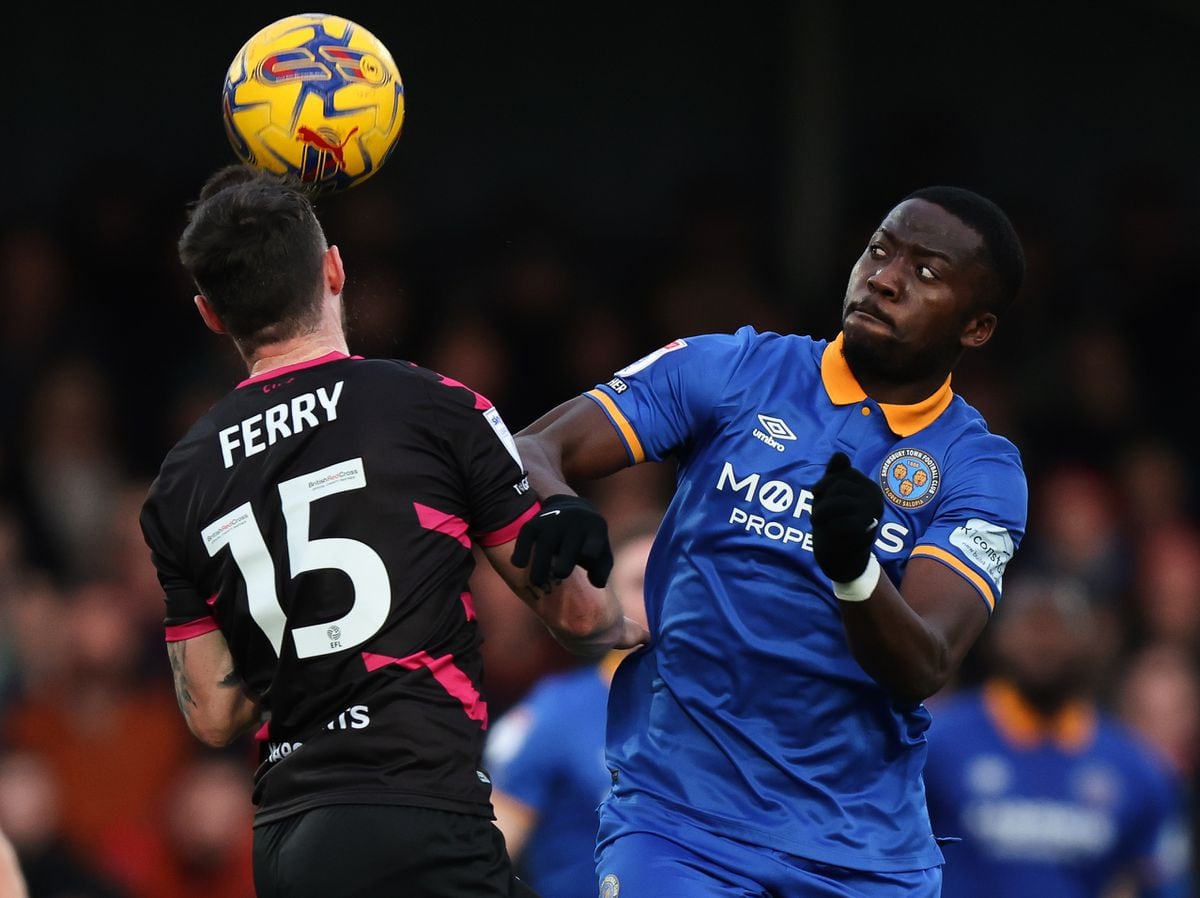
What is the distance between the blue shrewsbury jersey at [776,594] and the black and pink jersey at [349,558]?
1.76ft

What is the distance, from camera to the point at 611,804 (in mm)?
4426

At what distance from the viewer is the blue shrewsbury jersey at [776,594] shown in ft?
14.0

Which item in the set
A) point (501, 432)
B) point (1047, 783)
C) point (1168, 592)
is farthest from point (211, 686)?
point (1168, 592)

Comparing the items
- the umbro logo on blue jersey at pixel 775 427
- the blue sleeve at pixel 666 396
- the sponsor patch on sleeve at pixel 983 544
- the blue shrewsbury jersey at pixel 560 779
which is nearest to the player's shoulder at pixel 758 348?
the blue sleeve at pixel 666 396

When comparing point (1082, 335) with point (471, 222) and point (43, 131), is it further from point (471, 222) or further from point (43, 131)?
point (43, 131)

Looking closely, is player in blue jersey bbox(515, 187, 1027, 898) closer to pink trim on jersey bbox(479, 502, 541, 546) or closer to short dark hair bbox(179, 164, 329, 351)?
pink trim on jersey bbox(479, 502, 541, 546)

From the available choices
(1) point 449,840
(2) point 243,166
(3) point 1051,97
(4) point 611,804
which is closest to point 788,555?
(4) point 611,804

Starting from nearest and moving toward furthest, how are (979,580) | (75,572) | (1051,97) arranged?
(979,580)
(75,572)
(1051,97)

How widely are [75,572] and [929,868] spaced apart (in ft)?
20.1

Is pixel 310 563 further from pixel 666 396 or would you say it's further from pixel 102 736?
pixel 102 736

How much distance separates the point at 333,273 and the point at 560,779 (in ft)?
8.91

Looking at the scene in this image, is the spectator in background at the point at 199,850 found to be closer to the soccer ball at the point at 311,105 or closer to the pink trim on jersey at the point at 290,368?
the soccer ball at the point at 311,105

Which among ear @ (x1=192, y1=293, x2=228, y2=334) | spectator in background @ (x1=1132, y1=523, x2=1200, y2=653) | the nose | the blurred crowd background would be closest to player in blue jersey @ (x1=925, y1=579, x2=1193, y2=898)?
the blurred crowd background

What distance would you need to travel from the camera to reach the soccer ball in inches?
176
